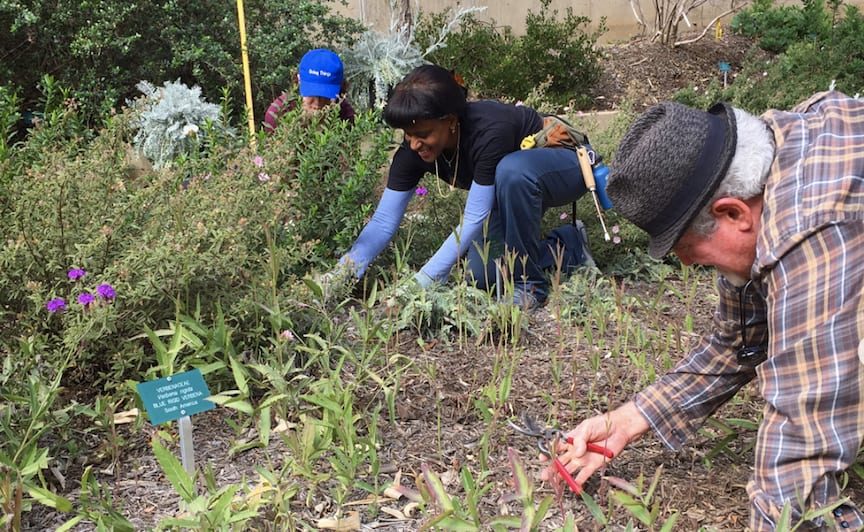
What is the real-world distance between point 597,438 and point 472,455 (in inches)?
17.1

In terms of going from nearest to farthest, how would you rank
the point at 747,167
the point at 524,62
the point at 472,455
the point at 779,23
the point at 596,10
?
the point at 747,167, the point at 472,455, the point at 524,62, the point at 779,23, the point at 596,10

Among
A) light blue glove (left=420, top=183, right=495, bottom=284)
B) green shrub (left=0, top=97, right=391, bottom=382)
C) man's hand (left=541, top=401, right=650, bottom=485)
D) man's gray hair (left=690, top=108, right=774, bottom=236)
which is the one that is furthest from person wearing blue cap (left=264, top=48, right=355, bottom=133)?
man's gray hair (left=690, top=108, right=774, bottom=236)

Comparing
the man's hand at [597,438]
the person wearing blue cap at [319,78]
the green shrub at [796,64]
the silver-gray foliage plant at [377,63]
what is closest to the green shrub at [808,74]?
the green shrub at [796,64]

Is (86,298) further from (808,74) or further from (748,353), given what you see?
(808,74)

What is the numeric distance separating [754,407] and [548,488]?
0.79 metres

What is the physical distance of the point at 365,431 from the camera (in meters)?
2.34

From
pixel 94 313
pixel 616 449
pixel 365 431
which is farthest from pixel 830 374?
pixel 94 313

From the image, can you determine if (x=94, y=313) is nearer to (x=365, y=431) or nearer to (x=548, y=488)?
(x=365, y=431)

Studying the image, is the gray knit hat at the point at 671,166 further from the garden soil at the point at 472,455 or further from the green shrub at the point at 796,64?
the green shrub at the point at 796,64

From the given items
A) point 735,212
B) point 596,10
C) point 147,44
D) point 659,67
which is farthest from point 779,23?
point 735,212

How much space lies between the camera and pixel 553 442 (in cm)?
188

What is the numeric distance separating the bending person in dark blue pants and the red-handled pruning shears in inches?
40.3

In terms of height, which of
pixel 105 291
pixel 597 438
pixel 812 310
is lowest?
pixel 597 438

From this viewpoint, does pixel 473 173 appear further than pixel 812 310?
Yes
